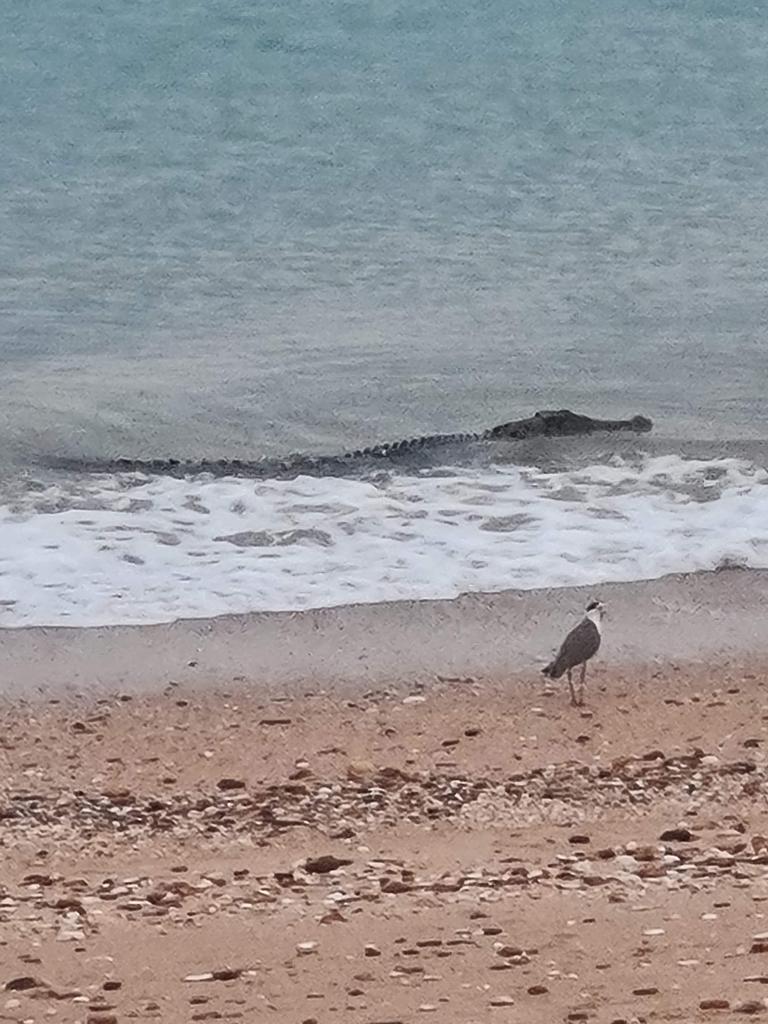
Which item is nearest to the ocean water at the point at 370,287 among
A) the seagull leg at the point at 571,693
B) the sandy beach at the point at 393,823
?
the sandy beach at the point at 393,823

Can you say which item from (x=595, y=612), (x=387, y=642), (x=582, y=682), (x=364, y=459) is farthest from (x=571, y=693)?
(x=364, y=459)

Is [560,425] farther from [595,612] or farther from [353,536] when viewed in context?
[595,612]

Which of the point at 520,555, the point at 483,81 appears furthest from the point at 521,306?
the point at 483,81

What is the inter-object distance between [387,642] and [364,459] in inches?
170

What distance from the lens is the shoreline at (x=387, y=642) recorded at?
9656 mm

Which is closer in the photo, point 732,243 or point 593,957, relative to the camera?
point 593,957

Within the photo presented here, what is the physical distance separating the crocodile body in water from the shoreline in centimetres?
342

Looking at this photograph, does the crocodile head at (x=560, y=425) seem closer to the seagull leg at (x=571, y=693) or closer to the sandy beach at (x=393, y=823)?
the sandy beach at (x=393, y=823)

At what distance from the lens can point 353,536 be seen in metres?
12.0

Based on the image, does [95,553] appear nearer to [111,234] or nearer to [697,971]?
[697,971]

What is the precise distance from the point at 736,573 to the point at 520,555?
1.17 meters

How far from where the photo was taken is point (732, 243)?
22.1m

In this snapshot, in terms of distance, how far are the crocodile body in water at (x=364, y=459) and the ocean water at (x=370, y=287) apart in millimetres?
298

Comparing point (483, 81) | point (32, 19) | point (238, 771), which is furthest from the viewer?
point (32, 19)
